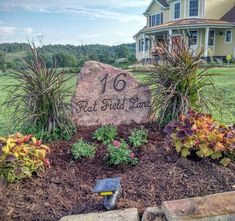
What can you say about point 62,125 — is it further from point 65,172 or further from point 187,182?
point 187,182

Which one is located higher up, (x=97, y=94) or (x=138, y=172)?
(x=97, y=94)

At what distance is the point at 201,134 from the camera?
7.42 feet

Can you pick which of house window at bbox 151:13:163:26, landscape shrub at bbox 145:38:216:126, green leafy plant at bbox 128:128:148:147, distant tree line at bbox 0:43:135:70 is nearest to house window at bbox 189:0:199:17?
house window at bbox 151:13:163:26

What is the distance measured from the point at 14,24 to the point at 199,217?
6.78 meters

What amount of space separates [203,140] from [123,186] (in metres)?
0.72

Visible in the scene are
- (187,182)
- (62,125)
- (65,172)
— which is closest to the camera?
(187,182)

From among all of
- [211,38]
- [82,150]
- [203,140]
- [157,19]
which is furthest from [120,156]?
[157,19]

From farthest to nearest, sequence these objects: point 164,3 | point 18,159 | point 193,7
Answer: point 164,3 → point 193,7 → point 18,159

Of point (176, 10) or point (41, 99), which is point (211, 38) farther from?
point (41, 99)

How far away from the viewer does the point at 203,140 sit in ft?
7.34

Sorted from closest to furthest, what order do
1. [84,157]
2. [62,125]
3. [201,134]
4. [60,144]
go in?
[201,134], [84,157], [60,144], [62,125]

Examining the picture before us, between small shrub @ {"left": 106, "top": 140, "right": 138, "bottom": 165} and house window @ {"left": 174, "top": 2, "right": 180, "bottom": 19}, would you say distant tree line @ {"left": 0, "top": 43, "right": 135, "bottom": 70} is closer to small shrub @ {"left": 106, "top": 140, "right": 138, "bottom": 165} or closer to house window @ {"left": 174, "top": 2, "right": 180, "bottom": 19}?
small shrub @ {"left": 106, "top": 140, "right": 138, "bottom": 165}

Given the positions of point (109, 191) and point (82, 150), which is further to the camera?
point (82, 150)

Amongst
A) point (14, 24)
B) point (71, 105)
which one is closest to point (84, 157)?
point (71, 105)
